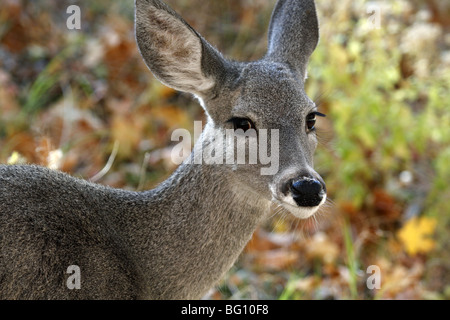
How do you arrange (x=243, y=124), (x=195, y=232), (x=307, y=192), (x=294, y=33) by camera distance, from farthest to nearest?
1. (x=294, y=33)
2. (x=195, y=232)
3. (x=243, y=124)
4. (x=307, y=192)

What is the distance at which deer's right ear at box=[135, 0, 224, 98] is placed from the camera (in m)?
3.95

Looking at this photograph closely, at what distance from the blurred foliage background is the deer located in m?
1.27

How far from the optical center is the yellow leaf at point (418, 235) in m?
6.30

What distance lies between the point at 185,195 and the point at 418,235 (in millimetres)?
2968

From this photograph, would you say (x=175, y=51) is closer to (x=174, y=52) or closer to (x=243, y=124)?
(x=174, y=52)

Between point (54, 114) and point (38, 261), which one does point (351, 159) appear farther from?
point (38, 261)

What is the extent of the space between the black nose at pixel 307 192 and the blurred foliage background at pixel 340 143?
1.70 meters

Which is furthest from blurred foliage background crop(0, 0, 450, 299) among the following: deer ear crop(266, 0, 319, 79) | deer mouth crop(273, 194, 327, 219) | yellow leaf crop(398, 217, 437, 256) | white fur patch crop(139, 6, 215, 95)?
deer mouth crop(273, 194, 327, 219)

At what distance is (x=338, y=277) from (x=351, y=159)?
3.99ft

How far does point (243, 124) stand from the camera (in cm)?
399

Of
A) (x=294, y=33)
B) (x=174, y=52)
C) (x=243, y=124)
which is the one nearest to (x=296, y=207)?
(x=243, y=124)

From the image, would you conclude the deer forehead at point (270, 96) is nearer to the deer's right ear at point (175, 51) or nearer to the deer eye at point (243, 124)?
the deer eye at point (243, 124)

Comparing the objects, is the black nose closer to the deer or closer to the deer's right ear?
the deer
